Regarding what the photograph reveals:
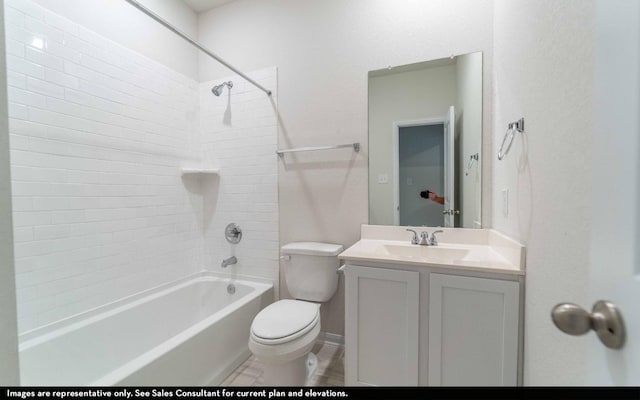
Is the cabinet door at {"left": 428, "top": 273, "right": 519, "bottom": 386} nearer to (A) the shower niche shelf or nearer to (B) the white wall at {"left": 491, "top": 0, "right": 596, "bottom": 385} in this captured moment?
(B) the white wall at {"left": 491, "top": 0, "right": 596, "bottom": 385}

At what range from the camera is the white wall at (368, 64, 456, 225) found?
1.70 m

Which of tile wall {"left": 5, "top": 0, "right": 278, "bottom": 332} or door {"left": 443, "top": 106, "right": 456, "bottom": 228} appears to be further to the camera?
door {"left": 443, "top": 106, "right": 456, "bottom": 228}

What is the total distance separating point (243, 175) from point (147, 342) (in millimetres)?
1364

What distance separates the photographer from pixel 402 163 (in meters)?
1.78

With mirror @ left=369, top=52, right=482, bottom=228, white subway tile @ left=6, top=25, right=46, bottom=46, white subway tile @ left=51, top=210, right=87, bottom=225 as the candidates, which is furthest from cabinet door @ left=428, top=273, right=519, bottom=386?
white subway tile @ left=6, top=25, right=46, bottom=46

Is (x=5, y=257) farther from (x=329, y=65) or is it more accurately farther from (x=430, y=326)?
(x=329, y=65)

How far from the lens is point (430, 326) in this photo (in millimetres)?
Answer: 1204

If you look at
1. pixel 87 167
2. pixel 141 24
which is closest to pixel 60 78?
pixel 87 167

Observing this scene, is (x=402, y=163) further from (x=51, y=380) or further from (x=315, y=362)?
(x=51, y=380)

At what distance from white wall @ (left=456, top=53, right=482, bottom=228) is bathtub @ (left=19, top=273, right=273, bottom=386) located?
156 centimetres

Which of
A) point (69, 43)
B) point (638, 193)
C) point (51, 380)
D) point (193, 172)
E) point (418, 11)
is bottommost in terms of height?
point (51, 380)

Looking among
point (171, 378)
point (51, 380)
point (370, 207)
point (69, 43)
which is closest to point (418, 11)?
point (370, 207)

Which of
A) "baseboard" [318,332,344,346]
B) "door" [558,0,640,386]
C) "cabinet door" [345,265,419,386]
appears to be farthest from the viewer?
"baseboard" [318,332,344,346]

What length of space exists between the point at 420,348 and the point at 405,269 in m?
0.36
